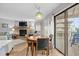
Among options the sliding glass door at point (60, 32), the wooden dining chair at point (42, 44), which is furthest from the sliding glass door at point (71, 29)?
the wooden dining chair at point (42, 44)

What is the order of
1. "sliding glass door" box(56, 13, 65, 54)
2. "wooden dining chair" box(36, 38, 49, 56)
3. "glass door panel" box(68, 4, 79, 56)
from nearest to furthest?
"glass door panel" box(68, 4, 79, 56) → "wooden dining chair" box(36, 38, 49, 56) → "sliding glass door" box(56, 13, 65, 54)

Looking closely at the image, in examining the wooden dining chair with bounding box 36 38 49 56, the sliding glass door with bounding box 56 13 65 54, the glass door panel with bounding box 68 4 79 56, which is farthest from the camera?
the sliding glass door with bounding box 56 13 65 54

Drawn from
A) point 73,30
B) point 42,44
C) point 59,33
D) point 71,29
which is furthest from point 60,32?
point 42,44

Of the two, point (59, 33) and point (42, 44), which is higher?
point (59, 33)

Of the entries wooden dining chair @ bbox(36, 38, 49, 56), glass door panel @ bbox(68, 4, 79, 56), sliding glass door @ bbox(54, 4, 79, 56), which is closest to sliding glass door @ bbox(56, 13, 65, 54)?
sliding glass door @ bbox(54, 4, 79, 56)

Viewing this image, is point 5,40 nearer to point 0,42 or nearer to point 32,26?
point 0,42

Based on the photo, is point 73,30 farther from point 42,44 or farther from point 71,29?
point 42,44

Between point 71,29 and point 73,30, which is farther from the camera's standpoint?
point 71,29

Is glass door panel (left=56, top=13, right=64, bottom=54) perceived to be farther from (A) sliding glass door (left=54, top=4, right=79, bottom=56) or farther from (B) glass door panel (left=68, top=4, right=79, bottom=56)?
(B) glass door panel (left=68, top=4, right=79, bottom=56)

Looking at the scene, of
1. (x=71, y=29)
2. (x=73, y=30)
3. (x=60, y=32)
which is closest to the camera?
(x=73, y=30)

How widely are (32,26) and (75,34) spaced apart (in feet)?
4.16

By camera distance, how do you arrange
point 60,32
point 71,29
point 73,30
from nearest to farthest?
point 73,30
point 71,29
point 60,32

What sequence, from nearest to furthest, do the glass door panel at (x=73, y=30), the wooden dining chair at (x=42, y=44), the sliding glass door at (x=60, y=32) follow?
the glass door panel at (x=73, y=30) → the wooden dining chair at (x=42, y=44) → the sliding glass door at (x=60, y=32)

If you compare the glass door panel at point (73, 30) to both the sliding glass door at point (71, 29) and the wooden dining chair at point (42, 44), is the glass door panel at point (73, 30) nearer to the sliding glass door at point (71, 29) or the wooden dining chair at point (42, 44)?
the sliding glass door at point (71, 29)
